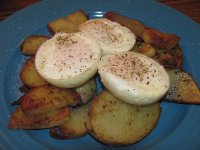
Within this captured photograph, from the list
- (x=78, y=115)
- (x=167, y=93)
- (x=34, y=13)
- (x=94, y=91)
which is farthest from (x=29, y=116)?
(x=34, y=13)

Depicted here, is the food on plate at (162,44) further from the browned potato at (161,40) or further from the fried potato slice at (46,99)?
the fried potato slice at (46,99)

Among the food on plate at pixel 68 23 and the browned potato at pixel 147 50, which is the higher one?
the food on plate at pixel 68 23

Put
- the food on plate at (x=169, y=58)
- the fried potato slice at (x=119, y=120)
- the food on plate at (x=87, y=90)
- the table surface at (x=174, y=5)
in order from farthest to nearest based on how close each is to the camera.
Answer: the table surface at (x=174, y=5), the food on plate at (x=169, y=58), the food on plate at (x=87, y=90), the fried potato slice at (x=119, y=120)

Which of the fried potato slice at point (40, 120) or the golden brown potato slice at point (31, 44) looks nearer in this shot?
the fried potato slice at point (40, 120)

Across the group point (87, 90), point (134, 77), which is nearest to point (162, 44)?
point (134, 77)

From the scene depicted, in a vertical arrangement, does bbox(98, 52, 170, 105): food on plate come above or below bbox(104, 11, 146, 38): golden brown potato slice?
below

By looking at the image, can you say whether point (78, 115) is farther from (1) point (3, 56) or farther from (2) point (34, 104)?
(1) point (3, 56)

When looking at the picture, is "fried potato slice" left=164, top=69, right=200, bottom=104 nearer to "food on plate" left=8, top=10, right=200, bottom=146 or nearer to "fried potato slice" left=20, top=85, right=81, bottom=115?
"food on plate" left=8, top=10, right=200, bottom=146

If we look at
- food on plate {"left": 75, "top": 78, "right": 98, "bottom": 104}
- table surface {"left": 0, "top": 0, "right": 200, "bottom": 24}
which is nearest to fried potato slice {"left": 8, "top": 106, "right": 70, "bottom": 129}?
food on plate {"left": 75, "top": 78, "right": 98, "bottom": 104}

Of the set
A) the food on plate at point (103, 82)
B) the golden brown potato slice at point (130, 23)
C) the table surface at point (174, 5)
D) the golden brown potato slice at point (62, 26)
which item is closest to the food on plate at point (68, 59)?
the food on plate at point (103, 82)
